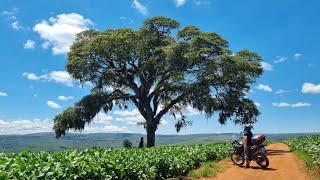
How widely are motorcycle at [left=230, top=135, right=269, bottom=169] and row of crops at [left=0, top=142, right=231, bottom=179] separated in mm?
3035

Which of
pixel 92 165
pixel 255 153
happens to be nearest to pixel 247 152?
pixel 255 153

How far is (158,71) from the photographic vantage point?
4822cm

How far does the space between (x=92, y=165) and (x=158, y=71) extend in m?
35.1

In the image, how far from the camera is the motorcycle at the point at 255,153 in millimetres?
23344

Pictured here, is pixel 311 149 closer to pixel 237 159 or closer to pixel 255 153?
pixel 237 159

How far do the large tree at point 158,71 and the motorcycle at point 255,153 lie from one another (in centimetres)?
1984

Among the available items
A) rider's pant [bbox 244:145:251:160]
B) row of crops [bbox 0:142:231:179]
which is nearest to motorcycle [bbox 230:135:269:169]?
rider's pant [bbox 244:145:251:160]

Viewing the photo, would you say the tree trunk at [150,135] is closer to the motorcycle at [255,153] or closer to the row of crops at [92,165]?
the motorcycle at [255,153]

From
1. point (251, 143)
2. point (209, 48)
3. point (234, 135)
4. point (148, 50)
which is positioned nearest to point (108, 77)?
point (148, 50)

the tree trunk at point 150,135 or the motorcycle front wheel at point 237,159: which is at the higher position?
the tree trunk at point 150,135

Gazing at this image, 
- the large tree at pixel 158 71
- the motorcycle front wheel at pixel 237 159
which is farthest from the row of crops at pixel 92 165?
the large tree at pixel 158 71

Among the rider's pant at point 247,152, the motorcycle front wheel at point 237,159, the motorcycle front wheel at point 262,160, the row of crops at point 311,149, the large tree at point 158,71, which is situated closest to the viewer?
the motorcycle front wheel at point 262,160

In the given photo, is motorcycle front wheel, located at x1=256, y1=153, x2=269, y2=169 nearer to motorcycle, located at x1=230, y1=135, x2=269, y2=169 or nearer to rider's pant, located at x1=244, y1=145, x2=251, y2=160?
motorcycle, located at x1=230, y1=135, x2=269, y2=169

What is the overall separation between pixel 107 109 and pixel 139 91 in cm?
397
